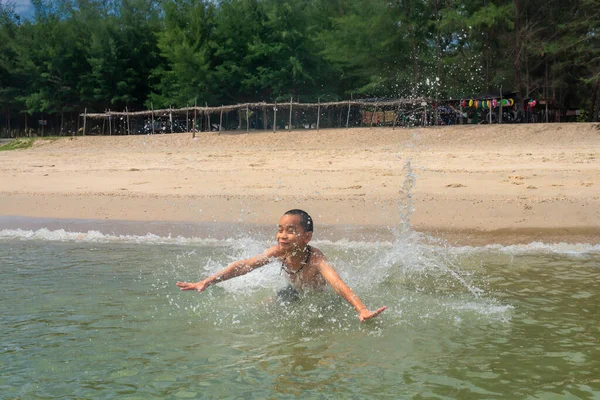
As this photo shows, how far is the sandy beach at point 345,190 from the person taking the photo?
9.19 metres

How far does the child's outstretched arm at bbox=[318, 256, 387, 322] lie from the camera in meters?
4.30

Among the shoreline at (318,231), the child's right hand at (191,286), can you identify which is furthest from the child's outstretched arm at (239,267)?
the shoreline at (318,231)

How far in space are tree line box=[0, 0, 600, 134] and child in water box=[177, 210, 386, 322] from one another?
24600 millimetres

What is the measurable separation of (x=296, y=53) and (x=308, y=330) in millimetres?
30966

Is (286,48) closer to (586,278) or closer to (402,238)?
(402,238)

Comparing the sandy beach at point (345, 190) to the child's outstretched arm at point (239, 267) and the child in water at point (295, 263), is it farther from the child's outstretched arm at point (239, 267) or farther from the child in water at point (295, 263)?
the child's outstretched arm at point (239, 267)

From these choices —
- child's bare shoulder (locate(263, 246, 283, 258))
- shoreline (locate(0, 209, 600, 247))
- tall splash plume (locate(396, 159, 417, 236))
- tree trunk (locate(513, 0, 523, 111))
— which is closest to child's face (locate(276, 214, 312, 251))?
child's bare shoulder (locate(263, 246, 283, 258))

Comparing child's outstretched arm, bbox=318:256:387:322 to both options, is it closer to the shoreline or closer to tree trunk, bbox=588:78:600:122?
the shoreline

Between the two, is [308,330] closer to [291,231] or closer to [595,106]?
[291,231]

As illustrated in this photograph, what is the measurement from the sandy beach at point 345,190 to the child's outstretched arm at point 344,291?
3618 mm

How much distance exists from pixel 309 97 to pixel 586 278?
29389 mm

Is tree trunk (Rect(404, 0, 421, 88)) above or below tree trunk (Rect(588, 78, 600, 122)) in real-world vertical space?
above

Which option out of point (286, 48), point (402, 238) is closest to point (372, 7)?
point (286, 48)

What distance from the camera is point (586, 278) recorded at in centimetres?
615
